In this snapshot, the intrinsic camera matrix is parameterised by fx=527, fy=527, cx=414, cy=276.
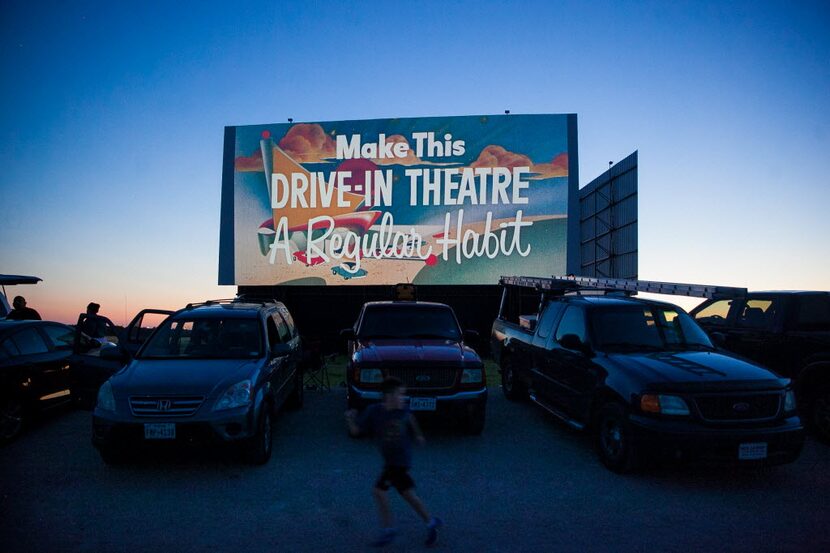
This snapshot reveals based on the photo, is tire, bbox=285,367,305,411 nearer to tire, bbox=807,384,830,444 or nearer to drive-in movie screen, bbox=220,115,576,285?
tire, bbox=807,384,830,444

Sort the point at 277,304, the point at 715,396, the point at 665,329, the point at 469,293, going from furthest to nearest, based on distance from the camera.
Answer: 1. the point at 469,293
2. the point at 277,304
3. the point at 665,329
4. the point at 715,396

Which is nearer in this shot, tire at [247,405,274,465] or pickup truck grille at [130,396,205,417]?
pickup truck grille at [130,396,205,417]

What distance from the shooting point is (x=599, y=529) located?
13.9 ft

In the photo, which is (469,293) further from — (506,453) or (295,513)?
(295,513)

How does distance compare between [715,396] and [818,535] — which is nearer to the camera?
[818,535]

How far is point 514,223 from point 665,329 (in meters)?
11.0

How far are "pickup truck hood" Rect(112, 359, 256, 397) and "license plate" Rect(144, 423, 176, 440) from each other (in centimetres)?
32

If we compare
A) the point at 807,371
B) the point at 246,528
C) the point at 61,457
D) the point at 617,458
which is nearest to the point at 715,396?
the point at 617,458

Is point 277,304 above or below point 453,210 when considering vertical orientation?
below

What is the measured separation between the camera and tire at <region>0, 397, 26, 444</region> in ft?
21.1

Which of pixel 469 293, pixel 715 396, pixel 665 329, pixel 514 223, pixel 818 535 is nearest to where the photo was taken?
pixel 818 535

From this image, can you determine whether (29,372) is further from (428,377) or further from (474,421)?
(474,421)

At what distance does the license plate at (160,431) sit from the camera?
5141 millimetres

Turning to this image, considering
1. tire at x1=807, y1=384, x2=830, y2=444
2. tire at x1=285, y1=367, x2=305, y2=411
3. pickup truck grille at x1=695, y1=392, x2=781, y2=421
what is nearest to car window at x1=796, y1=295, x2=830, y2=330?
tire at x1=807, y1=384, x2=830, y2=444
